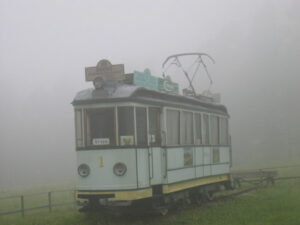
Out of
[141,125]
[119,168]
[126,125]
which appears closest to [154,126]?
[141,125]

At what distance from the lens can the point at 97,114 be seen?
484 inches

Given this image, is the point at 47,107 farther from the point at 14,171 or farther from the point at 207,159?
the point at 207,159

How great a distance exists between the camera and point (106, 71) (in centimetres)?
1280

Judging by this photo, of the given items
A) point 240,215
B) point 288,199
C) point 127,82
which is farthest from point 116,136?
point 288,199

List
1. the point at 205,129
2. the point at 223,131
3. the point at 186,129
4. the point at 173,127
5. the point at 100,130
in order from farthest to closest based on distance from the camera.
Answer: the point at 223,131
the point at 205,129
the point at 186,129
the point at 173,127
the point at 100,130

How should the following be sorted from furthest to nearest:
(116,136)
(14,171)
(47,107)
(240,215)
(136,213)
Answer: (47,107) < (14,171) < (136,213) < (240,215) < (116,136)

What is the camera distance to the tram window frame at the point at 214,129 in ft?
54.4

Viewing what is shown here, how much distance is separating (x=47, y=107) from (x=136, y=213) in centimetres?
10156

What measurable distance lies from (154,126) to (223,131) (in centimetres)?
563

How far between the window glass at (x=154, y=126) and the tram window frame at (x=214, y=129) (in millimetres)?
3911

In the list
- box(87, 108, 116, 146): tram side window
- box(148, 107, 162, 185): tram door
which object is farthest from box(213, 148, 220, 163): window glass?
box(87, 108, 116, 146): tram side window

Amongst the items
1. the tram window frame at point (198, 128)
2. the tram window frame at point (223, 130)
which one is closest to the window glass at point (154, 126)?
the tram window frame at point (198, 128)

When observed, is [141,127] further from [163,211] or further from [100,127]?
[163,211]

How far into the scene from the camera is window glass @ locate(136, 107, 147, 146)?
12156 millimetres
